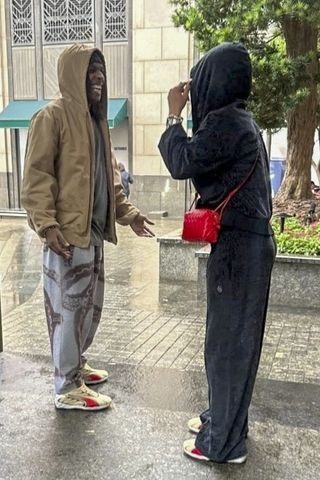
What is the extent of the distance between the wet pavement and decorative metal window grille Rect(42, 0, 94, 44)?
10578mm

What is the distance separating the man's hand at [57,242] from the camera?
262cm

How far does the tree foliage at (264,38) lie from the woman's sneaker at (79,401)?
4.79 meters

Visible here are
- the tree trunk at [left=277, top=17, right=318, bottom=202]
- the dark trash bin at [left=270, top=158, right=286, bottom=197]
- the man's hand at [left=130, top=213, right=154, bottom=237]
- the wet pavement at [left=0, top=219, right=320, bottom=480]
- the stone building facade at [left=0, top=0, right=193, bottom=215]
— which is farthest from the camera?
the dark trash bin at [left=270, top=158, right=286, bottom=197]

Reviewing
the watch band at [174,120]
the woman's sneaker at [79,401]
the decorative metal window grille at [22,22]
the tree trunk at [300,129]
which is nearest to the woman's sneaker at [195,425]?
the woman's sneaker at [79,401]

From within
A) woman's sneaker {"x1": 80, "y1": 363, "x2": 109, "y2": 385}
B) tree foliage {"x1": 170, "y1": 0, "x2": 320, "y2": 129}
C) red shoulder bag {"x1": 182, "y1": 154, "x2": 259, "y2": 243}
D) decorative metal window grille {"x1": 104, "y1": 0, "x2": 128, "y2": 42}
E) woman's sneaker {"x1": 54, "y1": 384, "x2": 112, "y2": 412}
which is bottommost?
woman's sneaker {"x1": 80, "y1": 363, "x2": 109, "y2": 385}

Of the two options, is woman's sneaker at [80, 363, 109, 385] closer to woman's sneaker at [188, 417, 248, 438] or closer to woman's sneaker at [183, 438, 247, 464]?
woman's sneaker at [188, 417, 248, 438]

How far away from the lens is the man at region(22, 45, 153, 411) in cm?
265

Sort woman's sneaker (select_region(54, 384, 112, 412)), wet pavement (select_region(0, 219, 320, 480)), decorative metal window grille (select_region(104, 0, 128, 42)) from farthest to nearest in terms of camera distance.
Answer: decorative metal window grille (select_region(104, 0, 128, 42))
woman's sneaker (select_region(54, 384, 112, 412))
wet pavement (select_region(0, 219, 320, 480))

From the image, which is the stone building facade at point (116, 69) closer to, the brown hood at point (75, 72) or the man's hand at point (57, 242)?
the brown hood at point (75, 72)

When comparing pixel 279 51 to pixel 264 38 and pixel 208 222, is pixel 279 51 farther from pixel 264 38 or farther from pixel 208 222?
pixel 208 222

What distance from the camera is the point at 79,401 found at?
9.48 feet

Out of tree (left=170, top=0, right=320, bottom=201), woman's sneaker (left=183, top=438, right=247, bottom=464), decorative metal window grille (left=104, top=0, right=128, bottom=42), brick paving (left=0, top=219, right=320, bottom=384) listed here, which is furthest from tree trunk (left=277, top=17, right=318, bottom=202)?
decorative metal window grille (left=104, top=0, right=128, bottom=42)

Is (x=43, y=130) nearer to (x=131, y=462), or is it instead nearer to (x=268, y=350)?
(x=131, y=462)

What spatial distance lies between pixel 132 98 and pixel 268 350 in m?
10.9
